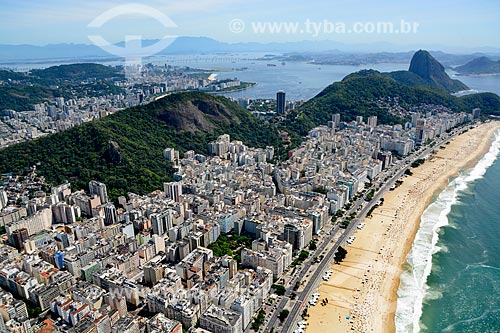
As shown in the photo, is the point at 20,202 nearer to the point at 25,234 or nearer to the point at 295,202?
the point at 25,234

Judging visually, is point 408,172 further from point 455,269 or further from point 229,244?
point 229,244

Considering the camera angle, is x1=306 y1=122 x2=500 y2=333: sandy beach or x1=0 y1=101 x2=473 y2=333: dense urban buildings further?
x1=306 y1=122 x2=500 y2=333: sandy beach

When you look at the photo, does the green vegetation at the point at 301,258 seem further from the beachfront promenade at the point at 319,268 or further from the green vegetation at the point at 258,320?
the green vegetation at the point at 258,320

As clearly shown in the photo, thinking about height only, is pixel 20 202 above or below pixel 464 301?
above

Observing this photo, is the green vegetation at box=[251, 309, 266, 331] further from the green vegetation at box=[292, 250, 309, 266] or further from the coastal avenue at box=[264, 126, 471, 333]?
the green vegetation at box=[292, 250, 309, 266]

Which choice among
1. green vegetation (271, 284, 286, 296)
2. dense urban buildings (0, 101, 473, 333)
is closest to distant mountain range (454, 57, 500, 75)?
dense urban buildings (0, 101, 473, 333)

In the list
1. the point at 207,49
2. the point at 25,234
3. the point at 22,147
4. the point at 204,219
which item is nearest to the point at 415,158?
the point at 204,219
